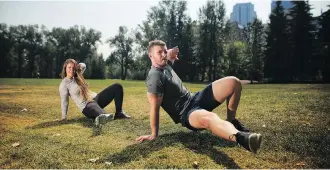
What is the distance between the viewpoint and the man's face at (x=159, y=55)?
4859mm

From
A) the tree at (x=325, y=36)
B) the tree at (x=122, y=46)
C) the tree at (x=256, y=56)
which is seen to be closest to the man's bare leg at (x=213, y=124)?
the tree at (x=325, y=36)

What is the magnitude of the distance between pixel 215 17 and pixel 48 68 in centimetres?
4768

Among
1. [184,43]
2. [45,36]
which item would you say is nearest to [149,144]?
[184,43]

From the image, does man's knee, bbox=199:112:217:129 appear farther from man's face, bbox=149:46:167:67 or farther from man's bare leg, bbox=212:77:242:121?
man's face, bbox=149:46:167:67

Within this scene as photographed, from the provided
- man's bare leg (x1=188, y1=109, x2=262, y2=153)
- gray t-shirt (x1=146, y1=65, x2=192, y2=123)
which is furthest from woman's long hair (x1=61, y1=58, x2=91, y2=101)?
man's bare leg (x1=188, y1=109, x2=262, y2=153)

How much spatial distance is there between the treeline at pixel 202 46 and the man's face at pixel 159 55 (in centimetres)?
2282

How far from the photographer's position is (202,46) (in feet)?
165

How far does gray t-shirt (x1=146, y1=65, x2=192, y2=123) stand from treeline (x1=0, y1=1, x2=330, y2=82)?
22830mm

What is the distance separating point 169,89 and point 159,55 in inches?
24.4

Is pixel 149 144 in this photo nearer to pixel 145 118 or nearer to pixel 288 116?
pixel 145 118

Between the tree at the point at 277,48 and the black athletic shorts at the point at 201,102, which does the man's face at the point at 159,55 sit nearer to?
the black athletic shorts at the point at 201,102

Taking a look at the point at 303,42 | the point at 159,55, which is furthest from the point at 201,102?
the point at 303,42

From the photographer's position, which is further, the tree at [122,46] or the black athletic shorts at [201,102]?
the tree at [122,46]

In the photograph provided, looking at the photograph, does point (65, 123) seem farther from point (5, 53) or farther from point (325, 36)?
point (5, 53)
